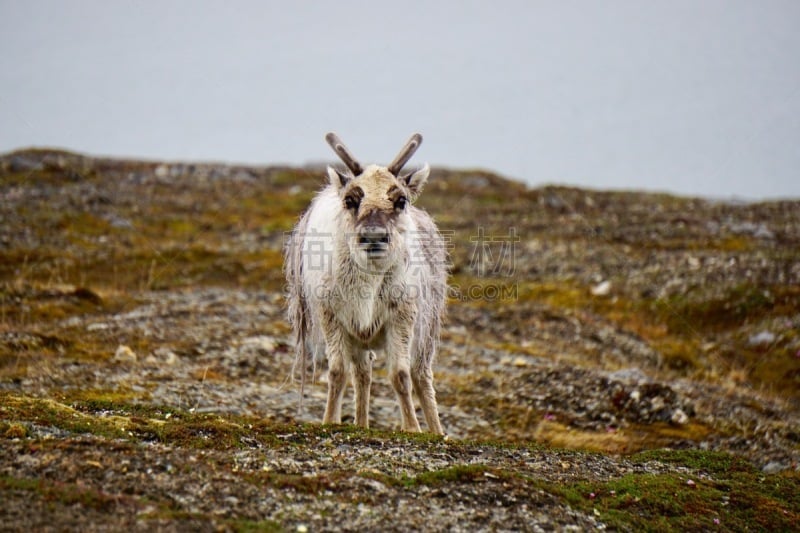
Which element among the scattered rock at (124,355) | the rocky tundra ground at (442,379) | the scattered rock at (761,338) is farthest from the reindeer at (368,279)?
the scattered rock at (761,338)

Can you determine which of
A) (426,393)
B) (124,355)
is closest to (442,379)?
(426,393)

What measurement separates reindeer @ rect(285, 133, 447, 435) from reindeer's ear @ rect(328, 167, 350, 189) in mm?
21

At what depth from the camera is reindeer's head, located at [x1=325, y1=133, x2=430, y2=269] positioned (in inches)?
487

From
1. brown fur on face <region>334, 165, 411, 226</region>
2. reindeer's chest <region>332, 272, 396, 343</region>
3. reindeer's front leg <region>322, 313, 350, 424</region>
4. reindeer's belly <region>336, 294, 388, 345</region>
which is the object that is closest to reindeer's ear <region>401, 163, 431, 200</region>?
brown fur on face <region>334, 165, 411, 226</region>

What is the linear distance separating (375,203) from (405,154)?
147cm

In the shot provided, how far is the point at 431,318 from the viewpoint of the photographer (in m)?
15.4

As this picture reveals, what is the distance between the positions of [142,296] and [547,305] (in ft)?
54.9

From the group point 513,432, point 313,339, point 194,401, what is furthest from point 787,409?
point 194,401

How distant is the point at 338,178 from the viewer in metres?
13.5

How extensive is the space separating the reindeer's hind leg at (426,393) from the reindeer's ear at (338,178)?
161 inches

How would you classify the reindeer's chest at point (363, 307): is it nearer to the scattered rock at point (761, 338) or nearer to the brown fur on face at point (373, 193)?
the brown fur on face at point (373, 193)

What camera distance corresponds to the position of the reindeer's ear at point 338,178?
13.4 metres

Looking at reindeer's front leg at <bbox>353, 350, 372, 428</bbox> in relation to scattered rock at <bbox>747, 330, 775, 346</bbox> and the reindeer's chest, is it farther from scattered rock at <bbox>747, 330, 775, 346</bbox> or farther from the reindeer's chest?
scattered rock at <bbox>747, 330, 775, 346</bbox>

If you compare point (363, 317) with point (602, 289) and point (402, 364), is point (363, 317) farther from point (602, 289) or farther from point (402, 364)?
point (602, 289)
